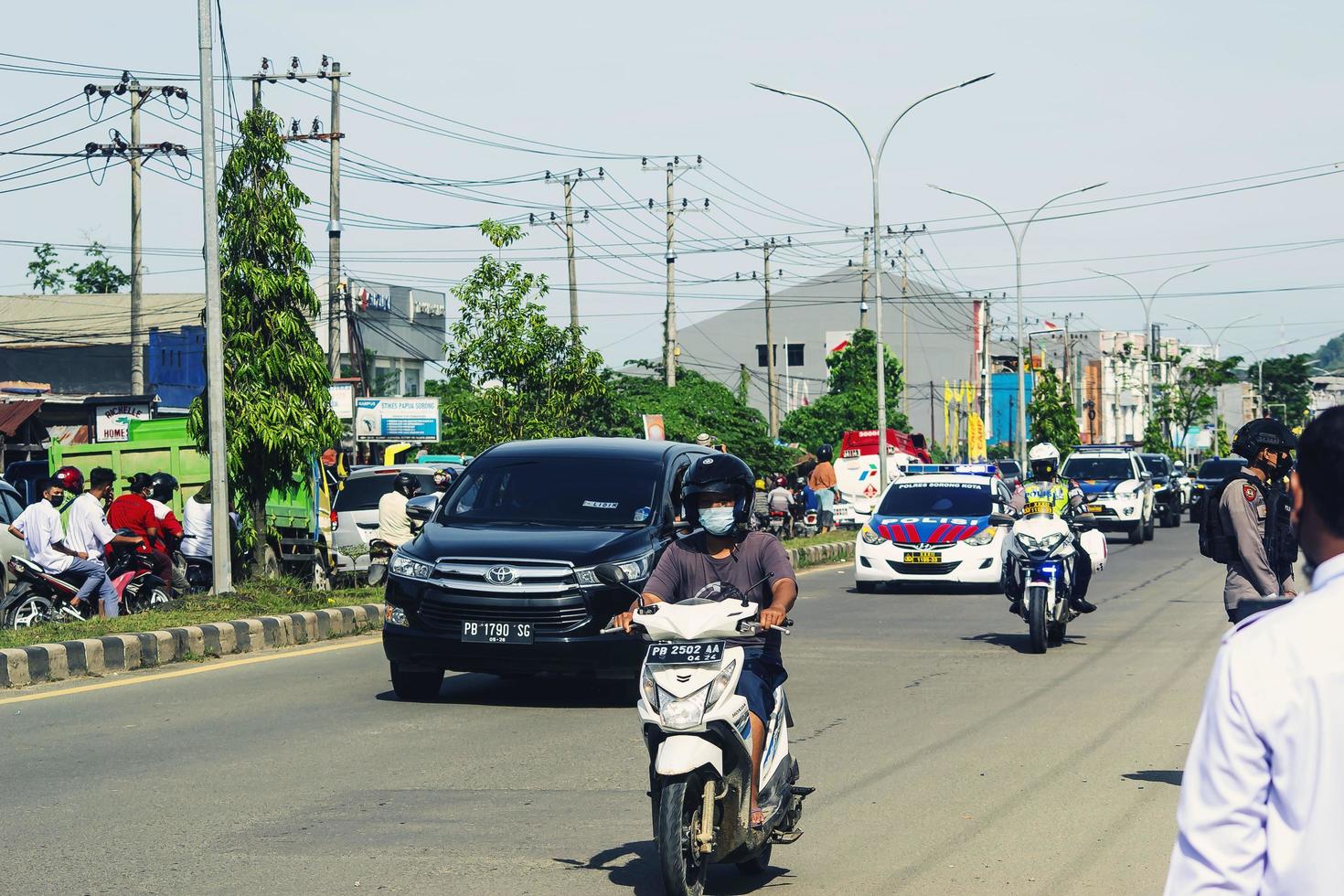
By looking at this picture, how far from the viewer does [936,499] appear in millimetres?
23203

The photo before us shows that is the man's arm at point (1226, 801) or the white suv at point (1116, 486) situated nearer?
the man's arm at point (1226, 801)

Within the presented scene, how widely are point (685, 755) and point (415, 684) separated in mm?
6150

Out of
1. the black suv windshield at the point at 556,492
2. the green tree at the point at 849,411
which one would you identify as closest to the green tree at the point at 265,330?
the black suv windshield at the point at 556,492

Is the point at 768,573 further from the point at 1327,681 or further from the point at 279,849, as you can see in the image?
the point at 1327,681

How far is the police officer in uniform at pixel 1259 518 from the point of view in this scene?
8.93m

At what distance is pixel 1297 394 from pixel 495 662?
428ft

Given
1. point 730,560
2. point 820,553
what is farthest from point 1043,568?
point 820,553

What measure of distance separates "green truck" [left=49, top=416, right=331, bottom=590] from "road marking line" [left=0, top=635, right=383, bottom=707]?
17.7 feet

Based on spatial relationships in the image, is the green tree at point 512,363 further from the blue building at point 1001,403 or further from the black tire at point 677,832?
the blue building at point 1001,403

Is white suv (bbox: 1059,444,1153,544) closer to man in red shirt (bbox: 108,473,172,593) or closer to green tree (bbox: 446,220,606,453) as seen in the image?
green tree (bbox: 446,220,606,453)

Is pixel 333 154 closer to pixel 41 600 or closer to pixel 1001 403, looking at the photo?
pixel 41 600

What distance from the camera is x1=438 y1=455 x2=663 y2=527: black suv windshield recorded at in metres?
11.9

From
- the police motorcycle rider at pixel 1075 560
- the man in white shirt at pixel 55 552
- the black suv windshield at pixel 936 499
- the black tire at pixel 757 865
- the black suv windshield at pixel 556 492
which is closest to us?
the black tire at pixel 757 865

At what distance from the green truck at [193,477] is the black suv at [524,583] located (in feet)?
29.8
